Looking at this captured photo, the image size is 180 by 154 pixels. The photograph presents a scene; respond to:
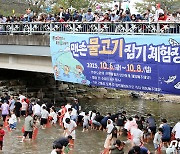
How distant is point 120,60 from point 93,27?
9.87 feet

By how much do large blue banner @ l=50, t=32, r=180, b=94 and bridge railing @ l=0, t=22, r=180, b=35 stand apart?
0.68m

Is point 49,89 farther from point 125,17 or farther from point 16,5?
point 16,5

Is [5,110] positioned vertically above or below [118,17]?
below

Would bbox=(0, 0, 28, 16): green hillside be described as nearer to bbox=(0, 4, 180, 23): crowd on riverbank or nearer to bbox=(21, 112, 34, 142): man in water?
bbox=(0, 4, 180, 23): crowd on riverbank

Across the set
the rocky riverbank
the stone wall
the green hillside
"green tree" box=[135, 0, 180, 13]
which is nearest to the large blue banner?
the stone wall

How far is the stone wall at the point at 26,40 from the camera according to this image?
23844mm

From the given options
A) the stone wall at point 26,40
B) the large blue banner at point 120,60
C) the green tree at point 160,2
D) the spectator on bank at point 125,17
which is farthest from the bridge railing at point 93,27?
the green tree at point 160,2

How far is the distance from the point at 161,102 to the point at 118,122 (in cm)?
1426

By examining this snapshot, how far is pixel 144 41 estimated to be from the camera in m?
18.1

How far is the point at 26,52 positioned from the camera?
82.9 ft

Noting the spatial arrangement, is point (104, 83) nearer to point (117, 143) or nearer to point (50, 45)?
point (50, 45)

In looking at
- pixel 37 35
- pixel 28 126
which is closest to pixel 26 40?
pixel 37 35

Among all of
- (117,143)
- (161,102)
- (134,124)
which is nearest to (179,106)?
(161,102)

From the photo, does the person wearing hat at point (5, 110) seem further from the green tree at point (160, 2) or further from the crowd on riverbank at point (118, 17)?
the green tree at point (160, 2)
